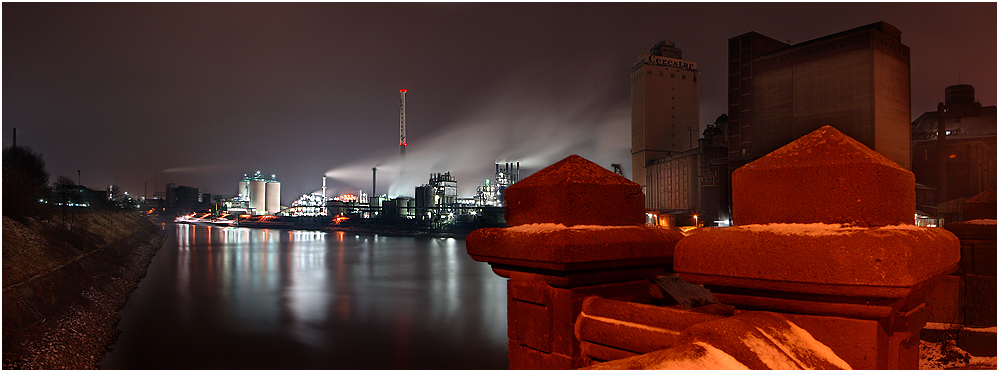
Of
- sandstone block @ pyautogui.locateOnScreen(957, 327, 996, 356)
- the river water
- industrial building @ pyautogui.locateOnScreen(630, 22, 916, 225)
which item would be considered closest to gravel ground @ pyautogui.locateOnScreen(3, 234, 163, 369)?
the river water

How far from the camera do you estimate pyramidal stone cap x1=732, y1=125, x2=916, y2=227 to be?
1979 mm

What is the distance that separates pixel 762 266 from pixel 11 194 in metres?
40.7

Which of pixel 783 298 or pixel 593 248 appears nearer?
pixel 783 298

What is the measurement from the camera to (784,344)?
1.80 m

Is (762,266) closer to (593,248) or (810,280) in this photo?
(810,280)

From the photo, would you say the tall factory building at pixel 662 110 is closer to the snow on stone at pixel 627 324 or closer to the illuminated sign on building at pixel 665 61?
the illuminated sign on building at pixel 665 61

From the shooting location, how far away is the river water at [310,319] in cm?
2319

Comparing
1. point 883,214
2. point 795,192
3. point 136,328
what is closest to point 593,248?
point 795,192

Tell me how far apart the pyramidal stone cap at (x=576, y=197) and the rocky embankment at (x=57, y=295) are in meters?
21.8

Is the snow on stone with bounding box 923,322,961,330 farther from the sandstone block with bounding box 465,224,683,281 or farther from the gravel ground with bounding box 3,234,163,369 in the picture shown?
the gravel ground with bounding box 3,234,163,369

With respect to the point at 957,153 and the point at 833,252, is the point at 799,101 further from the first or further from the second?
the point at 833,252

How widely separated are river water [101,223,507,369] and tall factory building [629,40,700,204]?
47.7m

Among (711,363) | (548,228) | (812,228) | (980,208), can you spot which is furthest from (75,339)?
(980,208)

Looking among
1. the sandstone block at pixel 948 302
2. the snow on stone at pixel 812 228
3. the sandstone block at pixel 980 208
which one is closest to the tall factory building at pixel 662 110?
the sandstone block at pixel 980 208
